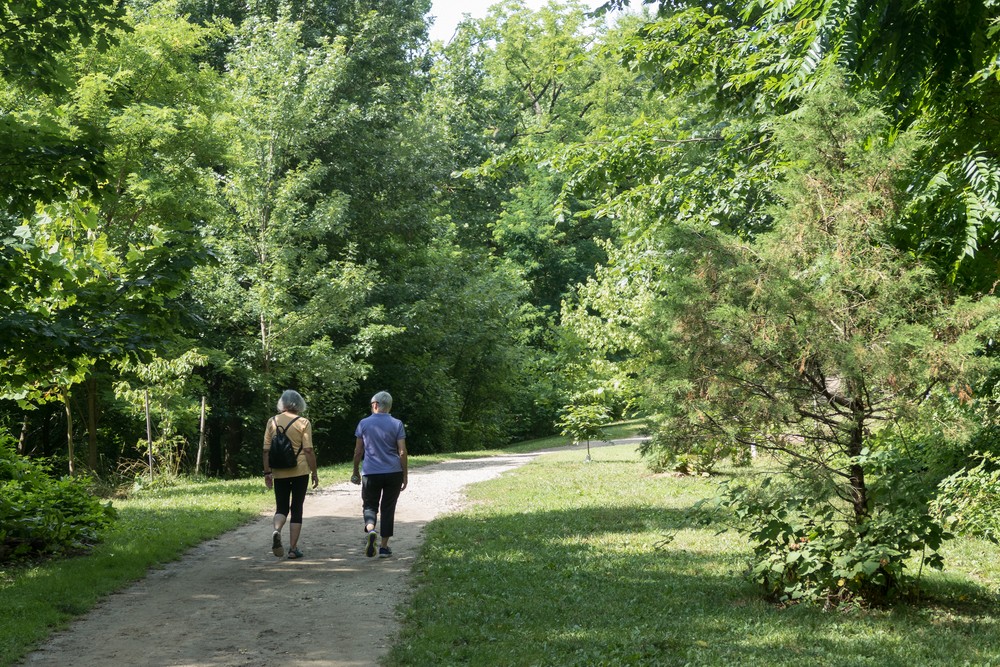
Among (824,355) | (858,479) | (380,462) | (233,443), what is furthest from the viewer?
(233,443)

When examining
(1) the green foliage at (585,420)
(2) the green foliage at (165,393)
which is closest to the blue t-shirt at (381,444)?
(2) the green foliage at (165,393)

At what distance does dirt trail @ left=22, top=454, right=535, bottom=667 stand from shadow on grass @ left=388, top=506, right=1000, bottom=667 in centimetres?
41

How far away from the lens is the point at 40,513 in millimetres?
9773

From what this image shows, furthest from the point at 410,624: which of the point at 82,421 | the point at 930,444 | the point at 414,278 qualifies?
the point at 414,278

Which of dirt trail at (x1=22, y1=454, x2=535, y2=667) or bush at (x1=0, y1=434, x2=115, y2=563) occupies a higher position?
bush at (x1=0, y1=434, x2=115, y2=563)

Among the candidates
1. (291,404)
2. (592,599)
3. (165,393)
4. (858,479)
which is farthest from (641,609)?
(165,393)

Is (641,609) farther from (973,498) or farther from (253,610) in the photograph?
(253,610)

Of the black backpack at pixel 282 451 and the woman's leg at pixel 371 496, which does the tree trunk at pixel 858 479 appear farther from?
the black backpack at pixel 282 451

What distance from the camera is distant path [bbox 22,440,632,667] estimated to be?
6371mm

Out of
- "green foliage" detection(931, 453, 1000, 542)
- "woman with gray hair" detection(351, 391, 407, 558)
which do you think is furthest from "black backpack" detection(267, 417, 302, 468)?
"green foliage" detection(931, 453, 1000, 542)

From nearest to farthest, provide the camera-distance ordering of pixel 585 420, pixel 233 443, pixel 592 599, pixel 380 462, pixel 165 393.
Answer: pixel 592 599 → pixel 380 462 → pixel 165 393 → pixel 585 420 → pixel 233 443

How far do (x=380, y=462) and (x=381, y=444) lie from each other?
0.64ft

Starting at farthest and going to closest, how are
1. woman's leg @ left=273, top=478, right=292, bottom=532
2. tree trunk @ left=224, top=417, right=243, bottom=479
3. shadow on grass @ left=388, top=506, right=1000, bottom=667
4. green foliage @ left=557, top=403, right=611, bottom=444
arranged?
1. tree trunk @ left=224, top=417, right=243, bottom=479
2. green foliage @ left=557, top=403, right=611, bottom=444
3. woman's leg @ left=273, top=478, right=292, bottom=532
4. shadow on grass @ left=388, top=506, right=1000, bottom=667

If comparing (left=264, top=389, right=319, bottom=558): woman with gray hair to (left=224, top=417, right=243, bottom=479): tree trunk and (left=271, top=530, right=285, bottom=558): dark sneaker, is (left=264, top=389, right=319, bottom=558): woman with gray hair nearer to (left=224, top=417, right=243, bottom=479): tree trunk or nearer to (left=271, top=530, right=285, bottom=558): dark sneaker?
(left=271, top=530, right=285, bottom=558): dark sneaker
